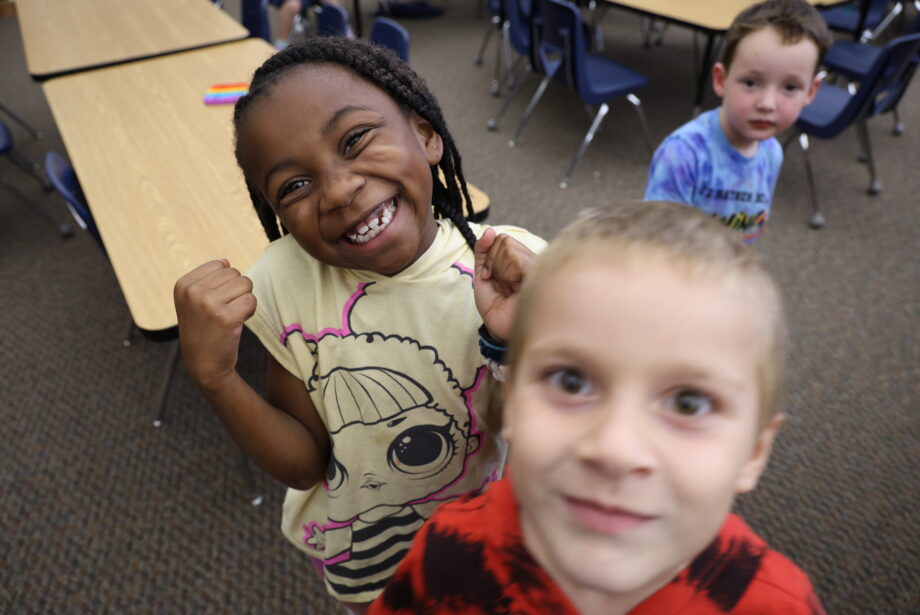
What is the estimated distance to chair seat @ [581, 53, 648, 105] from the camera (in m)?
3.04

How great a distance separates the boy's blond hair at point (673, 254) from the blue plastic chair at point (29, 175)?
3166 millimetres

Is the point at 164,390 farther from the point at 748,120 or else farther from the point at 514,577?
the point at 748,120

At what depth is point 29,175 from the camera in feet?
11.3

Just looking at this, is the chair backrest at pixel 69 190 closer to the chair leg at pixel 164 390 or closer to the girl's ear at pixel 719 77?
the chair leg at pixel 164 390

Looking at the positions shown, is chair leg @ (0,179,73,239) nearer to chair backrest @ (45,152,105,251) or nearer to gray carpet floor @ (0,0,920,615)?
gray carpet floor @ (0,0,920,615)

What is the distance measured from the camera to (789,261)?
2695 mm

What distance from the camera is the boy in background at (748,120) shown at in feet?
4.52

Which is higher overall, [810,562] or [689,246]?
[689,246]

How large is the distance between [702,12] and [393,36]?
172cm

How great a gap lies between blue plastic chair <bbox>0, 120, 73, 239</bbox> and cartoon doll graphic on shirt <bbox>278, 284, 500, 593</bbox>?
9.10 ft

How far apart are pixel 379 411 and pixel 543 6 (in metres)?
2.75

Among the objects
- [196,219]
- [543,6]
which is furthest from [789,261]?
[196,219]

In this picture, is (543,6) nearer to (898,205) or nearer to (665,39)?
(898,205)

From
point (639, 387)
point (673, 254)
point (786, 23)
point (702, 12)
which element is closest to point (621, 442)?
point (639, 387)
